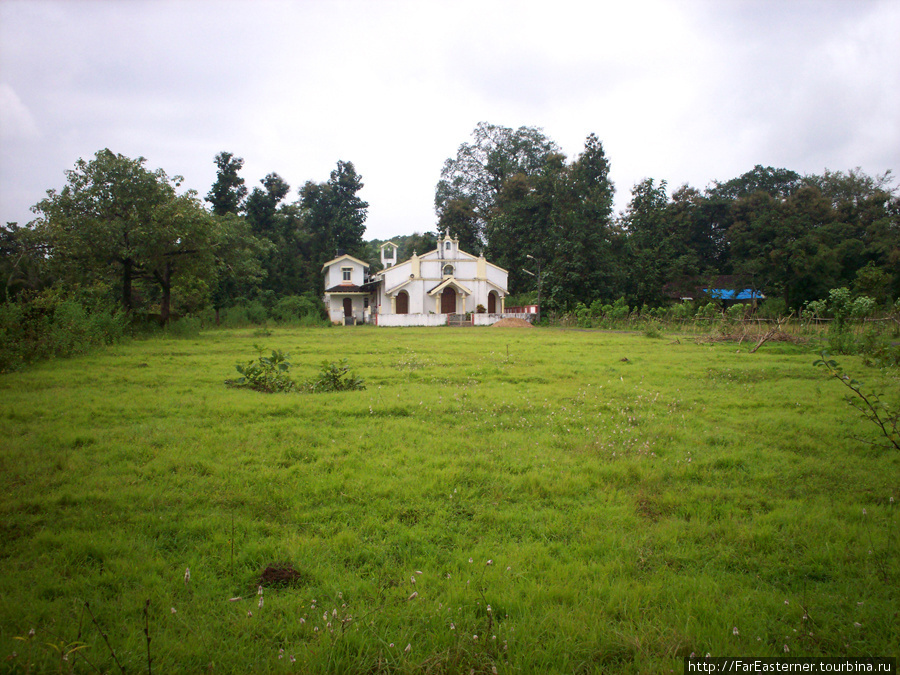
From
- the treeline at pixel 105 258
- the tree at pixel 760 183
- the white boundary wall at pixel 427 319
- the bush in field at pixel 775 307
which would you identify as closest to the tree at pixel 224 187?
the treeline at pixel 105 258

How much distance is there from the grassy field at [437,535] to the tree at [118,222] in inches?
600

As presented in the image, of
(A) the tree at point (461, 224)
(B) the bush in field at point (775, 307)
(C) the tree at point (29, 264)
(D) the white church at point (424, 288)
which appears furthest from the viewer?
(A) the tree at point (461, 224)

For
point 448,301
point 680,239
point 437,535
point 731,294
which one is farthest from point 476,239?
point 437,535

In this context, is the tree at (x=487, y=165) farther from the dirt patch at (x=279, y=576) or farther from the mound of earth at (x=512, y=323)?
the dirt patch at (x=279, y=576)

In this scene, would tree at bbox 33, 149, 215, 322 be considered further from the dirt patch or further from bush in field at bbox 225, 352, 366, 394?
the dirt patch

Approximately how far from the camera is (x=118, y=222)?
2095 cm

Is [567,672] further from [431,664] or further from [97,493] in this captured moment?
[97,493]

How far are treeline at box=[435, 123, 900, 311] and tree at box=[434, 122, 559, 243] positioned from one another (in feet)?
29.3

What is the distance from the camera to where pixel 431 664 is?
2527 millimetres

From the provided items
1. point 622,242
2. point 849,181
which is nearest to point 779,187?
point 849,181

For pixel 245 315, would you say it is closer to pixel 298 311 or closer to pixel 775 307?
pixel 298 311

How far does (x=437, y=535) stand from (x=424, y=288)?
44926mm

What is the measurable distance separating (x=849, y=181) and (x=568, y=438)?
61.5 metres

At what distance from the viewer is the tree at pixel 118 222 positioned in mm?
20531
